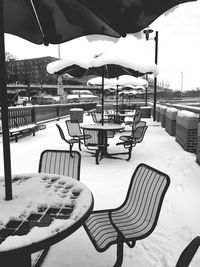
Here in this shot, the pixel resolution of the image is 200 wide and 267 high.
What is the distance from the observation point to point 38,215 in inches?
73.7

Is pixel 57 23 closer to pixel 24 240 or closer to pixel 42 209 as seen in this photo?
pixel 42 209

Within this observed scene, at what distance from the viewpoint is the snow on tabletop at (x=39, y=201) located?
1572 millimetres

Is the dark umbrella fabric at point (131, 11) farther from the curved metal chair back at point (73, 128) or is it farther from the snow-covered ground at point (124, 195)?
the curved metal chair back at point (73, 128)

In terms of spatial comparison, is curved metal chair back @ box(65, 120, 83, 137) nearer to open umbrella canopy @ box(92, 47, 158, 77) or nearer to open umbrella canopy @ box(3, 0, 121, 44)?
open umbrella canopy @ box(92, 47, 158, 77)

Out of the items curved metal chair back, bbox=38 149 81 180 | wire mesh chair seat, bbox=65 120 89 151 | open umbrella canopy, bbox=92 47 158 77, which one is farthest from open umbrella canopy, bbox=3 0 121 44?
wire mesh chair seat, bbox=65 120 89 151

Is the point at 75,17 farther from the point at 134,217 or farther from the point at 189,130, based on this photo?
the point at 189,130

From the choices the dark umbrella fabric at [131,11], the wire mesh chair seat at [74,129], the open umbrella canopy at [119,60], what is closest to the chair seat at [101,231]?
the dark umbrella fabric at [131,11]

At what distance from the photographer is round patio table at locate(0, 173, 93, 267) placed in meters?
1.51

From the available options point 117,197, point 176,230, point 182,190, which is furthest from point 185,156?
point 176,230

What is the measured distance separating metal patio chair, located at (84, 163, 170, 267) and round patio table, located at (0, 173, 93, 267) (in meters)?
0.46

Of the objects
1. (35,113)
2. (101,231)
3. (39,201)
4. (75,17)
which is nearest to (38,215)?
(39,201)

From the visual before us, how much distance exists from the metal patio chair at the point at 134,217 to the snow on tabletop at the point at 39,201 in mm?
461

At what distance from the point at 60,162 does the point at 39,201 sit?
139 cm

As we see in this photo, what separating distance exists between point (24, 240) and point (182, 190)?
→ 3.76 metres
